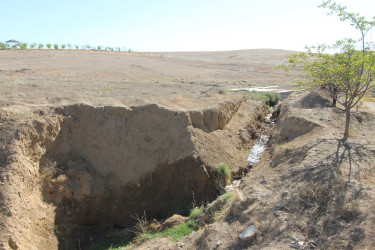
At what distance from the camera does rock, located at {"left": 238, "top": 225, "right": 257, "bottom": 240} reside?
579 cm

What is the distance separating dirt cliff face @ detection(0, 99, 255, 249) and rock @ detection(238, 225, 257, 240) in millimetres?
4011

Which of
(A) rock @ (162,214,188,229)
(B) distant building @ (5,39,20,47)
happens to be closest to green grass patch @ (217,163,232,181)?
(A) rock @ (162,214,188,229)

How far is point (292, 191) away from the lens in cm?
670

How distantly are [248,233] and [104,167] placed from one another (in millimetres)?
5899

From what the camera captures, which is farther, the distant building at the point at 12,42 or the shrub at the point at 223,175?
the distant building at the point at 12,42

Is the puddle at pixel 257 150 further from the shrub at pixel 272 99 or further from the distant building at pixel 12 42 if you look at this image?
the distant building at pixel 12 42

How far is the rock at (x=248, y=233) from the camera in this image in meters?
5.79

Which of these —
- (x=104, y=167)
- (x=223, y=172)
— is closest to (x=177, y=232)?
(x=223, y=172)

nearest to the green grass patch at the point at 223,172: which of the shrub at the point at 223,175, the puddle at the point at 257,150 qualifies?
the shrub at the point at 223,175

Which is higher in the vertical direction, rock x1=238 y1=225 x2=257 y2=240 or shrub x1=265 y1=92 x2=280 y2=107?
shrub x1=265 y1=92 x2=280 y2=107

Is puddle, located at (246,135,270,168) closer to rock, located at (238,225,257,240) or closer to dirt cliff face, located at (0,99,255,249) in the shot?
dirt cliff face, located at (0,99,255,249)

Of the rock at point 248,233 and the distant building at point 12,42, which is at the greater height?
the distant building at point 12,42

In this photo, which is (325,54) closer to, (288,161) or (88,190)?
(288,161)

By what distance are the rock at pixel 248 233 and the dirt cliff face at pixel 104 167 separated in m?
4.01
